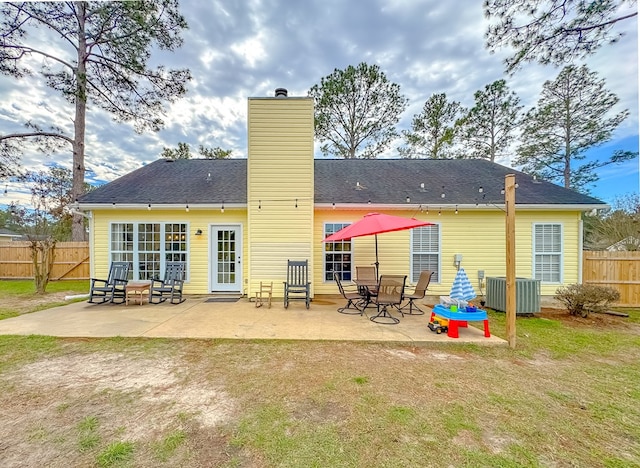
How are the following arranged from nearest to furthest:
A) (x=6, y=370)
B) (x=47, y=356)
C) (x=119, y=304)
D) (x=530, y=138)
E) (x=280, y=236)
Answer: (x=6, y=370) → (x=47, y=356) → (x=119, y=304) → (x=280, y=236) → (x=530, y=138)

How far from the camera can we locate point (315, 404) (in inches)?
104

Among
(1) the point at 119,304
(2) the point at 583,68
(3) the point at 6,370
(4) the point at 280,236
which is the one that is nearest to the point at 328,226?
(4) the point at 280,236

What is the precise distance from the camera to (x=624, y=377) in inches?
131

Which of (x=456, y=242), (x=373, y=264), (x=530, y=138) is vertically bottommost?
(x=373, y=264)

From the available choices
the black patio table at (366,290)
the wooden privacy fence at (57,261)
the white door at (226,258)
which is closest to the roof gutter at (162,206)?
the white door at (226,258)

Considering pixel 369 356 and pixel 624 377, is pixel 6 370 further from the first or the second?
pixel 624 377

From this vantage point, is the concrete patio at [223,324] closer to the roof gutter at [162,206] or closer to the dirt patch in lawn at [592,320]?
the dirt patch in lawn at [592,320]

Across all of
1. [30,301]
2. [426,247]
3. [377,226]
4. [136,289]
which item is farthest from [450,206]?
[30,301]

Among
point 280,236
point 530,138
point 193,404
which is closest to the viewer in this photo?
point 193,404

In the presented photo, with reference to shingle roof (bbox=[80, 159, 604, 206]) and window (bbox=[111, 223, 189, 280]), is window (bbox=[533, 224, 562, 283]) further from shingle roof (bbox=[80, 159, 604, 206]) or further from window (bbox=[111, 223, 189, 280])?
window (bbox=[111, 223, 189, 280])

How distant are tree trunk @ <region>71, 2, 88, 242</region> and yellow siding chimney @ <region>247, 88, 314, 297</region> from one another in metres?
8.78

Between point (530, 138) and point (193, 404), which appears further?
point (530, 138)

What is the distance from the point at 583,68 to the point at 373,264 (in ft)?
51.0

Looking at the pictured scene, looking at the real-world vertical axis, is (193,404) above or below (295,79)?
below
